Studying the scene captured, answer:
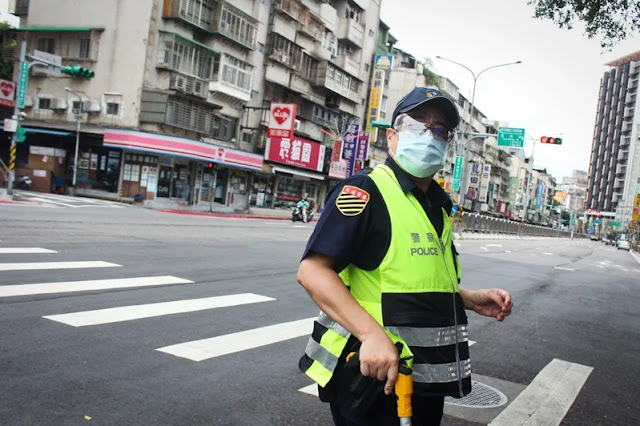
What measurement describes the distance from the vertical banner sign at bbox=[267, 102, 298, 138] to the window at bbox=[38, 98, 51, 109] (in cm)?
1303

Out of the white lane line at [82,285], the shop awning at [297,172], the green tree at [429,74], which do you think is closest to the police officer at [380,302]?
the white lane line at [82,285]

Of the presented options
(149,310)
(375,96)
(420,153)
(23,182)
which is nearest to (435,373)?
(420,153)

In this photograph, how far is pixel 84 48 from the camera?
3100 centimetres

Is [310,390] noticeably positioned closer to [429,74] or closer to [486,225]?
[486,225]

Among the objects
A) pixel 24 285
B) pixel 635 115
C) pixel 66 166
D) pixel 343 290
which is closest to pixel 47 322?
pixel 24 285

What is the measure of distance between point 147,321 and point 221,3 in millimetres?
29541

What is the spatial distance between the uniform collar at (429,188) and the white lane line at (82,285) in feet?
18.0

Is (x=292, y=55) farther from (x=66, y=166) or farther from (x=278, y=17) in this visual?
(x=66, y=166)

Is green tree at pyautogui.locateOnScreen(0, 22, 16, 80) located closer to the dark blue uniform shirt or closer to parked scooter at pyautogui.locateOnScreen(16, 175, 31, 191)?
parked scooter at pyautogui.locateOnScreen(16, 175, 31, 191)

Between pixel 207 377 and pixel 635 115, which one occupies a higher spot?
pixel 635 115

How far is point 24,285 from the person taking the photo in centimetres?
664

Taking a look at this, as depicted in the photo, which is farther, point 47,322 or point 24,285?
point 24,285

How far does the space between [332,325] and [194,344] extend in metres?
3.39

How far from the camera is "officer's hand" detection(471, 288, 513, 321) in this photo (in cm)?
249
